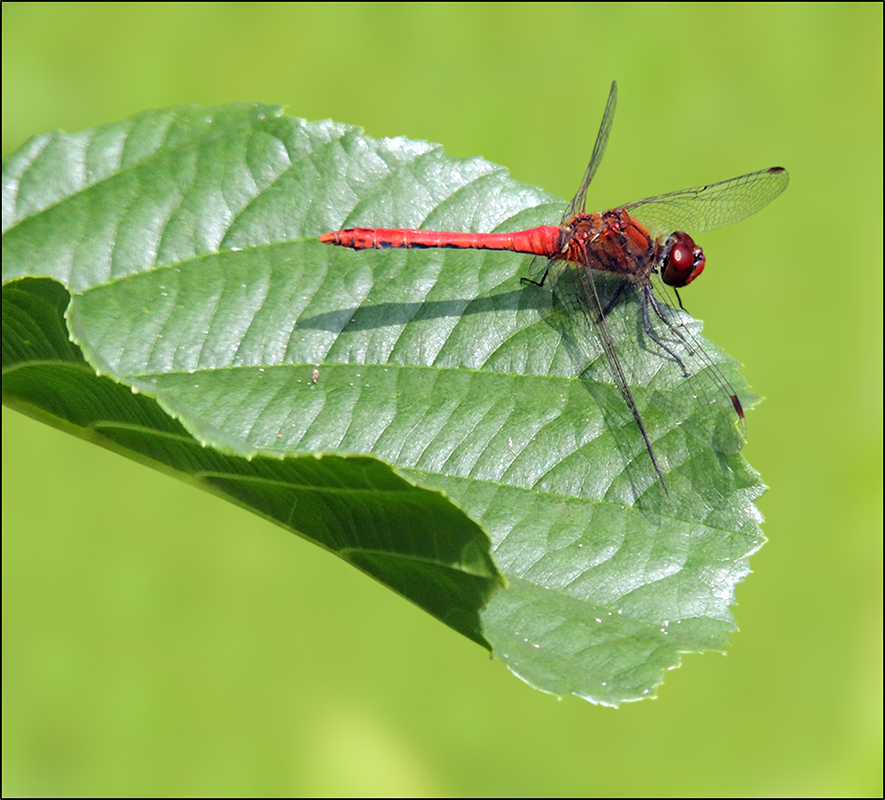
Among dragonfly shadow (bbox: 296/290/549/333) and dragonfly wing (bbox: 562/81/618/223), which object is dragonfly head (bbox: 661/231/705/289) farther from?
dragonfly shadow (bbox: 296/290/549/333)

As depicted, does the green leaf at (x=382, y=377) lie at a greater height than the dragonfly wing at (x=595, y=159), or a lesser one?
lesser

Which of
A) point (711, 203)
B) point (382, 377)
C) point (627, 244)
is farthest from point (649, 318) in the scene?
point (711, 203)

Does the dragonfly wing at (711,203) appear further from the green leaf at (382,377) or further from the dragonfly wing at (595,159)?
the green leaf at (382,377)

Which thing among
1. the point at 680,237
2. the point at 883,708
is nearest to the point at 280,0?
the point at 680,237

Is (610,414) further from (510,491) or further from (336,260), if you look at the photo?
(336,260)

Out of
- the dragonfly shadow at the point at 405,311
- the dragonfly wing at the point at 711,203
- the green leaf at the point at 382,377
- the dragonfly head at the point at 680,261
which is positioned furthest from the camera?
the dragonfly wing at the point at 711,203

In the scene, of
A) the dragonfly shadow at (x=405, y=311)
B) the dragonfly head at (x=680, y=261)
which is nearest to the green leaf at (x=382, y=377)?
the dragonfly shadow at (x=405, y=311)

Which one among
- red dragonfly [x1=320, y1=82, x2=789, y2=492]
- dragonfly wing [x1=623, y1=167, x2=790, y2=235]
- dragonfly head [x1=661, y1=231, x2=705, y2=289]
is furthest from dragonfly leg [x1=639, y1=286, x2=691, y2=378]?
dragonfly wing [x1=623, y1=167, x2=790, y2=235]
